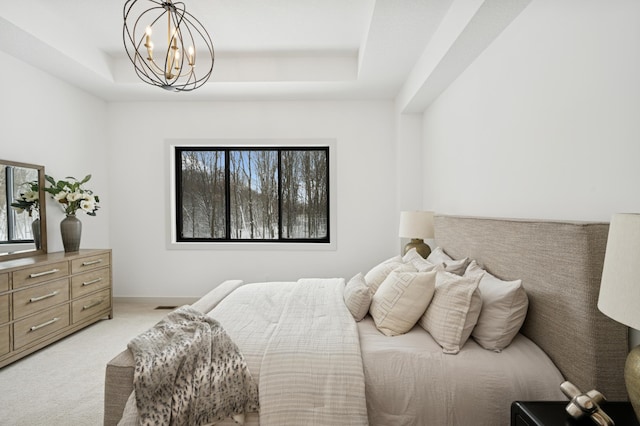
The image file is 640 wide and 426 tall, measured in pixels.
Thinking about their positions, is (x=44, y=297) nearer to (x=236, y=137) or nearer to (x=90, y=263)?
(x=90, y=263)

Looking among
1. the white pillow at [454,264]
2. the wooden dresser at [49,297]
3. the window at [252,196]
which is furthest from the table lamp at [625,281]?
the window at [252,196]

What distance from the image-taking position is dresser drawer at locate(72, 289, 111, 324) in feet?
11.5

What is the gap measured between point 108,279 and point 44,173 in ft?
4.21

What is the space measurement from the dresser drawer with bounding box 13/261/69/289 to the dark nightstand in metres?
3.53

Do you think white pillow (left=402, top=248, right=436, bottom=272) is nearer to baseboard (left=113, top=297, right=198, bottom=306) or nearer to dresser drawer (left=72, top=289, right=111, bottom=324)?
baseboard (left=113, top=297, right=198, bottom=306)

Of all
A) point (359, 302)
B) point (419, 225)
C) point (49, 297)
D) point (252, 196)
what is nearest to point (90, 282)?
point (49, 297)

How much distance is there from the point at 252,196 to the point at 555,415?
4.14 metres

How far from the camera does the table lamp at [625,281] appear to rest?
85cm

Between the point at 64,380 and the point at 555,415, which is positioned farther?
the point at 64,380

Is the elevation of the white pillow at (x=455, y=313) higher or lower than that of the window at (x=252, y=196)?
lower

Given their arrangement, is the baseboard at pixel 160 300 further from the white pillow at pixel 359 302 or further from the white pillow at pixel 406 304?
the white pillow at pixel 406 304

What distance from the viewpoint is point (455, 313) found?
1.77 m

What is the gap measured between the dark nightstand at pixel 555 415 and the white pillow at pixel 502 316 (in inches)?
17.2

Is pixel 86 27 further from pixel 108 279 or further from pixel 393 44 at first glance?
pixel 393 44
